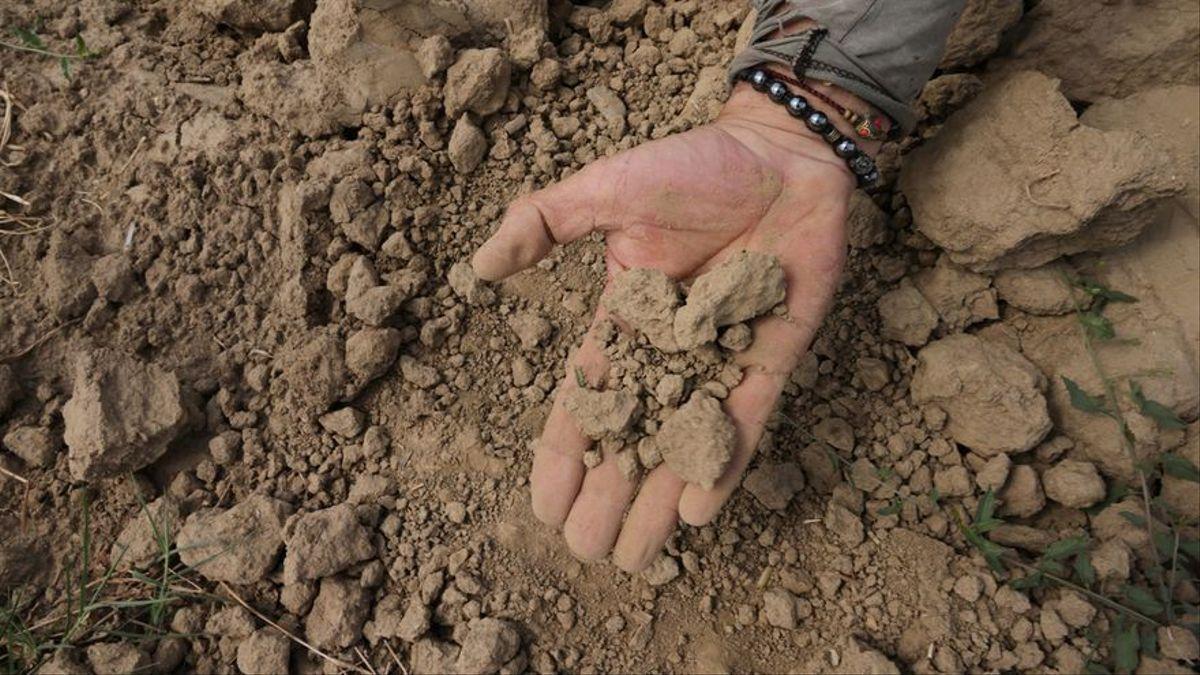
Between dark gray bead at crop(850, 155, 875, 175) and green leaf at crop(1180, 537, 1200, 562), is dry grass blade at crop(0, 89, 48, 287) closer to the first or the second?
dark gray bead at crop(850, 155, 875, 175)

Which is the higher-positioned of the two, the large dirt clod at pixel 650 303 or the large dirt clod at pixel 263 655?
the large dirt clod at pixel 650 303

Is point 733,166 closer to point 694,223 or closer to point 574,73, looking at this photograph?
point 694,223

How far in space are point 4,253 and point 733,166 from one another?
5.70ft

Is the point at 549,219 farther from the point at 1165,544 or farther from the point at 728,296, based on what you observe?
the point at 1165,544

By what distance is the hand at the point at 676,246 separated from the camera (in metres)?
1.50

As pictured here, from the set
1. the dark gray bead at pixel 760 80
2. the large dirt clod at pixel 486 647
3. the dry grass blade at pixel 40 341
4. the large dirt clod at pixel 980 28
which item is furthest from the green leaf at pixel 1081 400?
the dry grass blade at pixel 40 341

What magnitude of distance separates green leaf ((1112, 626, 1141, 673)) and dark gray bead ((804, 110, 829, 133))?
1226 millimetres

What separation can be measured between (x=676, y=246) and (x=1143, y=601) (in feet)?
3.96

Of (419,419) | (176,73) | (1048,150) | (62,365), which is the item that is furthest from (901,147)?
(62,365)

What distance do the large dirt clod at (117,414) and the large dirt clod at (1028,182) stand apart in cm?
182

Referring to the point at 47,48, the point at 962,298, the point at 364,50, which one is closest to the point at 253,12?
the point at 364,50

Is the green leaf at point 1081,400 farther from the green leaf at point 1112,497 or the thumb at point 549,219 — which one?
the thumb at point 549,219

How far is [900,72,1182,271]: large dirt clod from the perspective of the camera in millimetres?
1596

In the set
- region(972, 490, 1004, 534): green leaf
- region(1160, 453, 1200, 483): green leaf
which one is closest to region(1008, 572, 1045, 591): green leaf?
region(972, 490, 1004, 534): green leaf
